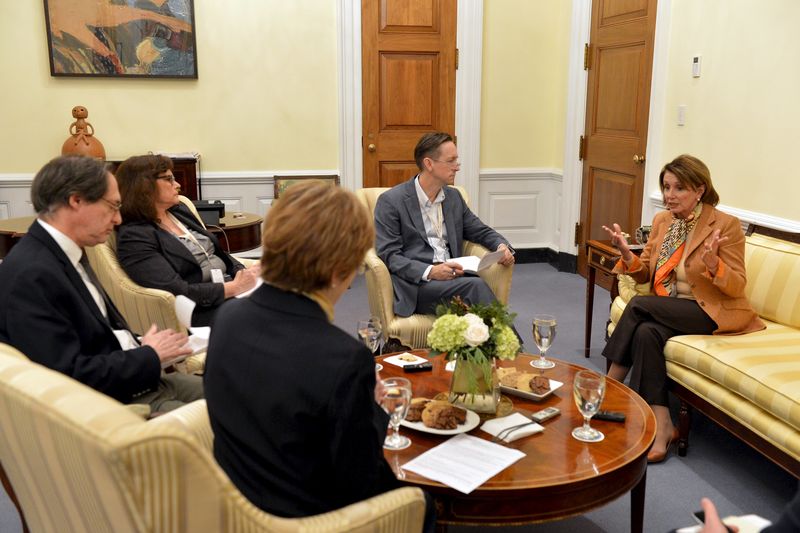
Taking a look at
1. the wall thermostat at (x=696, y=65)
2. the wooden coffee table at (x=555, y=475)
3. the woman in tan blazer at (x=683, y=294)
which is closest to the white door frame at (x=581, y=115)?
the wall thermostat at (x=696, y=65)

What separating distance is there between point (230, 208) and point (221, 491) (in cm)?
484

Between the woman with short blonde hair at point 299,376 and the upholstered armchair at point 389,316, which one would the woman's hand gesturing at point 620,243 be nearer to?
the upholstered armchair at point 389,316

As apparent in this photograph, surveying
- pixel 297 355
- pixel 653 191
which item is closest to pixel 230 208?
pixel 653 191

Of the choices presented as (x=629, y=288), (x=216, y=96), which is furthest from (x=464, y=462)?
(x=216, y=96)

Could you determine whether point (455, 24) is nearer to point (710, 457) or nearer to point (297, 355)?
point (710, 457)

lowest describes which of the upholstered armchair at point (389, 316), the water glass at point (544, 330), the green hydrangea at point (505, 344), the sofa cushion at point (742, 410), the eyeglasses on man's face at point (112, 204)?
the sofa cushion at point (742, 410)

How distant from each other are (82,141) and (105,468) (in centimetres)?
457

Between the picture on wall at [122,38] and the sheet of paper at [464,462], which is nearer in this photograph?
the sheet of paper at [464,462]

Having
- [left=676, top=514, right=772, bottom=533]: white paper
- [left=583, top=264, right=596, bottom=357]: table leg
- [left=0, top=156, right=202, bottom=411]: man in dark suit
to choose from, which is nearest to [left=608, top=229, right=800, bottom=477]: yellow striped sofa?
[left=583, top=264, right=596, bottom=357]: table leg

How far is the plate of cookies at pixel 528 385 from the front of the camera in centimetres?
244

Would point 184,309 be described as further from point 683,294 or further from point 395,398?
point 683,294

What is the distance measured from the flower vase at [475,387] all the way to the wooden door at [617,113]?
309 cm

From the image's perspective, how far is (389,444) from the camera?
2.10 metres

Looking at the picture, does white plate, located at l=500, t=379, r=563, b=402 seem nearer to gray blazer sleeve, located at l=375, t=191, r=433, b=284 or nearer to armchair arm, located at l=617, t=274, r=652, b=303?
armchair arm, located at l=617, t=274, r=652, b=303
